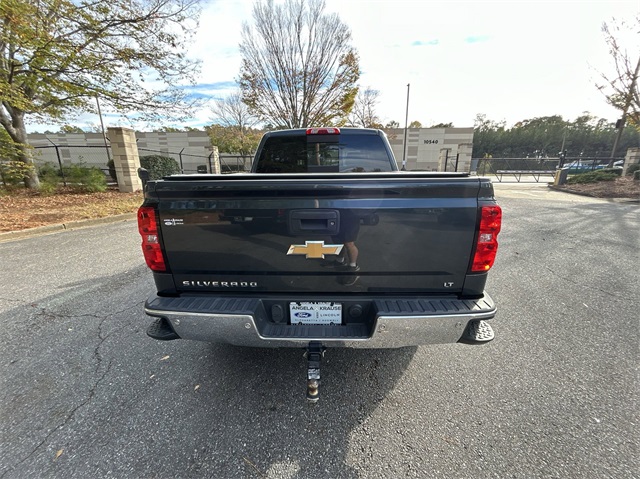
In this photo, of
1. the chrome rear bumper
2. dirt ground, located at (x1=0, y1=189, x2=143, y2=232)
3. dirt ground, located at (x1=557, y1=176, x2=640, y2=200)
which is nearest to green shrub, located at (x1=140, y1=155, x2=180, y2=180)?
dirt ground, located at (x1=0, y1=189, x2=143, y2=232)

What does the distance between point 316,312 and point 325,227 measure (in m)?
0.62

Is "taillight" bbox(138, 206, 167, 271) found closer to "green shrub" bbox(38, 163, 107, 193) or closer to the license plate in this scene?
the license plate

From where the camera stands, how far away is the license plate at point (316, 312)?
196 centimetres

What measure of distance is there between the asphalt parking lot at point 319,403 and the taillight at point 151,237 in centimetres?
109

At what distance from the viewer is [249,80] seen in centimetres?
1349

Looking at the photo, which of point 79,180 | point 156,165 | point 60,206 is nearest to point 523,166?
point 156,165

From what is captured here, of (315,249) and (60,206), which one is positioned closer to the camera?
(315,249)

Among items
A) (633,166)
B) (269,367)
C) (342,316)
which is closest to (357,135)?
(342,316)

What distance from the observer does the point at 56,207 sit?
9.04 m

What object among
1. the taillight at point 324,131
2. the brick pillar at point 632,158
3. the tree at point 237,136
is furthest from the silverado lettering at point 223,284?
the brick pillar at point 632,158

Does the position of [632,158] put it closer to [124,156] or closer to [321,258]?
[321,258]

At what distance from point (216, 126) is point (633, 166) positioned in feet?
109

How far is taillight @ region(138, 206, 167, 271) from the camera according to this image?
6.09 feet

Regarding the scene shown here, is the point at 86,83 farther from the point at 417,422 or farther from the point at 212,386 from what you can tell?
the point at 417,422
